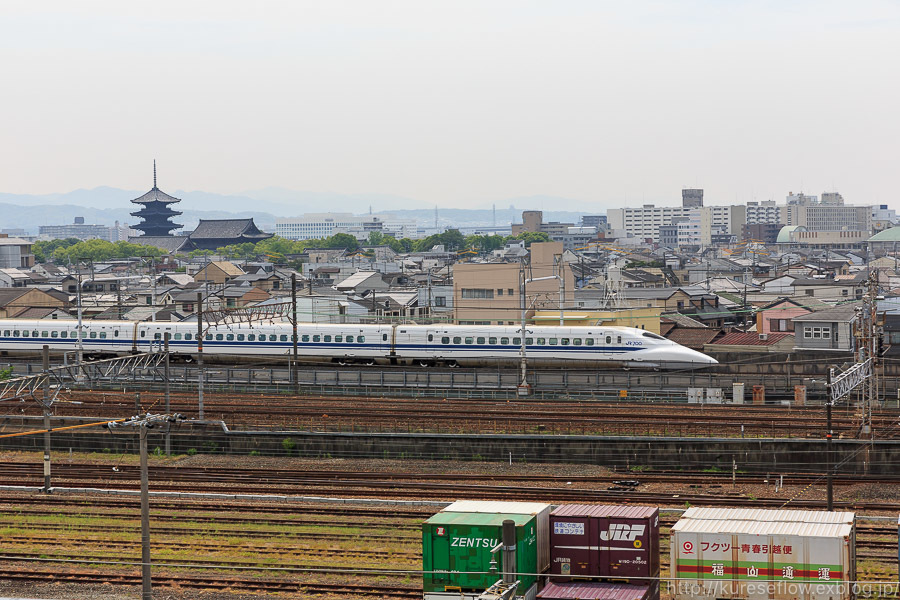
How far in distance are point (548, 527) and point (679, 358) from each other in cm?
2826

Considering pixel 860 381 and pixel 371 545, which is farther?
pixel 860 381

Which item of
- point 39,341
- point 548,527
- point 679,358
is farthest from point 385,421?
point 39,341

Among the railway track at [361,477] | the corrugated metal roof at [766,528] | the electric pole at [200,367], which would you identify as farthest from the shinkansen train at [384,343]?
the corrugated metal roof at [766,528]

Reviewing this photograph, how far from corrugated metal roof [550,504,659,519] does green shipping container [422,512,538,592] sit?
0.94m

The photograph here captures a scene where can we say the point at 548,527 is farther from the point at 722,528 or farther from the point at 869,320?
the point at 869,320

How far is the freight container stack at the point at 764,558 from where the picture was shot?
51.2 ft

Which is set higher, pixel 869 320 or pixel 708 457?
pixel 869 320

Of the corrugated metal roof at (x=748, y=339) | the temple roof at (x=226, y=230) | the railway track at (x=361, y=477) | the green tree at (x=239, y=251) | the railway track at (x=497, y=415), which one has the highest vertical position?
the temple roof at (x=226, y=230)

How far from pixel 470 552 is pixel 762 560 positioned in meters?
4.56

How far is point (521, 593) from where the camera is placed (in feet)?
52.5

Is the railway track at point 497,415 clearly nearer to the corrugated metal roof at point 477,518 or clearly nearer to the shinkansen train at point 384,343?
the shinkansen train at point 384,343

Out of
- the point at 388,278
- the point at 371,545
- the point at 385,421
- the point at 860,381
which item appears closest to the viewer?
the point at 371,545

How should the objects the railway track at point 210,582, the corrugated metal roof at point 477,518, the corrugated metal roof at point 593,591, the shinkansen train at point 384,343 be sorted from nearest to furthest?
the corrugated metal roof at point 593,591, the corrugated metal roof at point 477,518, the railway track at point 210,582, the shinkansen train at point 384,343

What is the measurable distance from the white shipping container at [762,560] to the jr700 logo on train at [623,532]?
2.06 ft
